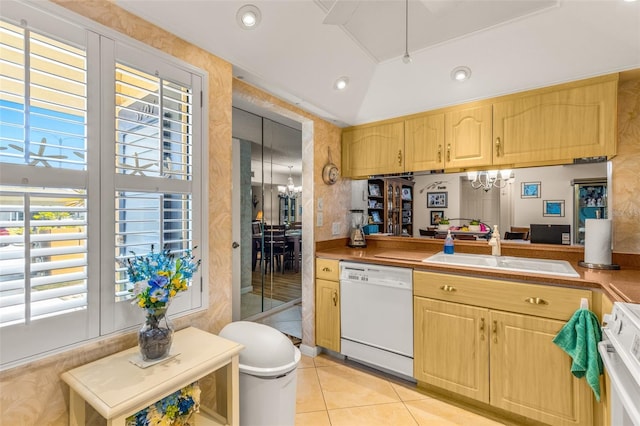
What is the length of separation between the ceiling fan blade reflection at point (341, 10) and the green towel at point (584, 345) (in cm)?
192

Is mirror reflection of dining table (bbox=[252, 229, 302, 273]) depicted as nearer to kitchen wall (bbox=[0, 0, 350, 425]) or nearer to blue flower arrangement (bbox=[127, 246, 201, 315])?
kitchen wall (bbox=[0, 0, 350, 425])


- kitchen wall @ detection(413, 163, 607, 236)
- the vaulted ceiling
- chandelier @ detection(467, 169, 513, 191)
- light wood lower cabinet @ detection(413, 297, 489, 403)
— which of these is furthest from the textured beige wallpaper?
light wood lower cabinet @ detection(413, 297, 489, 403)

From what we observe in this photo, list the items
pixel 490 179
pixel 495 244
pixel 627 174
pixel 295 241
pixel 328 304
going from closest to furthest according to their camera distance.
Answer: pixel 627 174 < pixel 495 244 < pixel 490 179 < pixel 328 304 < pixel 295 241

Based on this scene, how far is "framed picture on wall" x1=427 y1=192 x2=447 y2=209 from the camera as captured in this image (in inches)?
109

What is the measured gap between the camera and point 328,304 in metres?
2.64

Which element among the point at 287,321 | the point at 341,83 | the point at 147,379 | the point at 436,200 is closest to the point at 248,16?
the point at 341,83

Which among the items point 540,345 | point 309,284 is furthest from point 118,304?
point 540,345

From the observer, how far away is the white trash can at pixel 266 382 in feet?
4.85

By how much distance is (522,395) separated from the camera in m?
1.76

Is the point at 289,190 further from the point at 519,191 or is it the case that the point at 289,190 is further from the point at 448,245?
the point at 519,191

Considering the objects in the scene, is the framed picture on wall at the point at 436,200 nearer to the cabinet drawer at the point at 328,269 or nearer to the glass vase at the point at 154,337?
the cabinet drawer at the point at 328,269

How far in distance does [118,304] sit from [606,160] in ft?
10.2

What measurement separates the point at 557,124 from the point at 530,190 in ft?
1.86

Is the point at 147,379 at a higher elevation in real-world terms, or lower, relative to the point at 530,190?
lower
